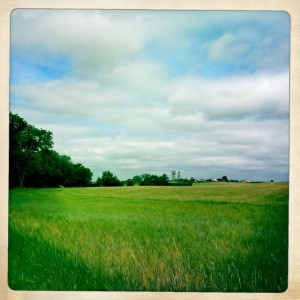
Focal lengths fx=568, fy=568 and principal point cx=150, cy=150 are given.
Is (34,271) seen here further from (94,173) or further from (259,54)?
(259,54)

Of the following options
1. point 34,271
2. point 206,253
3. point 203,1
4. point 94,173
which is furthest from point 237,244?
point 203,1

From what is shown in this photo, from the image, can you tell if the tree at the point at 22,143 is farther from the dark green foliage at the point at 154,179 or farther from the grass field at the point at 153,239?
the dark green foliage at the point at 154,179

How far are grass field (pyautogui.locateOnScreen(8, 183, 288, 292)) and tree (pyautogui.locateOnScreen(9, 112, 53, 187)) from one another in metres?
0.12

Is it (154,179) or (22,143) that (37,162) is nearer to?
(22,143)

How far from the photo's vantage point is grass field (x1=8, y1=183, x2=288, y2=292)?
334 centimetres

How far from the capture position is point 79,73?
11.2 ft

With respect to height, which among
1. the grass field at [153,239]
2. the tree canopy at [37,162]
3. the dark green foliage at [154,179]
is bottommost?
the grass field at [153,239]

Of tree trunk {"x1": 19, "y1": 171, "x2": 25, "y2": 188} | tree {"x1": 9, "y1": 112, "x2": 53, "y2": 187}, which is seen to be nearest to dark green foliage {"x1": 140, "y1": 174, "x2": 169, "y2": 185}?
tree {"x1": 9, "y1": 112, "x2": 53, "y2": 187}

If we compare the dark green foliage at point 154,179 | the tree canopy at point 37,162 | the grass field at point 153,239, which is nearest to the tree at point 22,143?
the tree canopy at point 37,162

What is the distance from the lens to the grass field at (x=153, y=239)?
334 cm

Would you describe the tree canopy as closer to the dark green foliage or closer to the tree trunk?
the tree trunk

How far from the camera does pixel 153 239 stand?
3.42 meters

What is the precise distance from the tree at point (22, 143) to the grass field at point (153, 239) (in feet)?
0.40

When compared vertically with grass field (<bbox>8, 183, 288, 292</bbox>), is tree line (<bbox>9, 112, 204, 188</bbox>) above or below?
above
